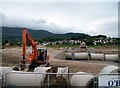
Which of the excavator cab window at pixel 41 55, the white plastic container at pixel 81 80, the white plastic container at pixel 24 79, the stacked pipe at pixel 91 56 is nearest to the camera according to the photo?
the white plastic container at pixel 81 80

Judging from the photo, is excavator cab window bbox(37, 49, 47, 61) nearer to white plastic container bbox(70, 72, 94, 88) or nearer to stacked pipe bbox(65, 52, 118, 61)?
white plastic container bbox(70, 72, 94, 88)

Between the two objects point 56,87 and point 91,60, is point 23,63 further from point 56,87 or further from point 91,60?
point 91,60

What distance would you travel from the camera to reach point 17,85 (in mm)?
11922

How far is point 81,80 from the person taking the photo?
11.9m

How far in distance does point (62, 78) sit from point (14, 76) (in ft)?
6.52

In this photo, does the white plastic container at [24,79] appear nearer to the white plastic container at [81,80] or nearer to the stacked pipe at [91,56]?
the white plastic container at [81,80]

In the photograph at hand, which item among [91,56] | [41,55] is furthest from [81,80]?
[91,56]

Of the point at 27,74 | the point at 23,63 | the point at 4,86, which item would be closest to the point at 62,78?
the point at 27,74

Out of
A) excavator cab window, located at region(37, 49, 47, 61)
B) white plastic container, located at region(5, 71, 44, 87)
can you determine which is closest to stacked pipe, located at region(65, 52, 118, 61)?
excavator cab window, located at region(37, 49, 47, 61)

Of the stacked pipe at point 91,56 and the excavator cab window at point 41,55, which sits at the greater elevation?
the excavator cab window at point 41,55

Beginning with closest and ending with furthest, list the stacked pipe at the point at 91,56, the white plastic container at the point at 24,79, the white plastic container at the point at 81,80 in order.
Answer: the white plastic container at the point at 81,80 < the white plastic container at the point at 24,79 < the stacked pipe at the point at 91,56

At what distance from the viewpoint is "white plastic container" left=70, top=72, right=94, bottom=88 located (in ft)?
38.3

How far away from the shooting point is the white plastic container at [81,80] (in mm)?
11688

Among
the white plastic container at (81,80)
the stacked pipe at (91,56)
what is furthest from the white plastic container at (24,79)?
the stacked pipe at (91,56)
